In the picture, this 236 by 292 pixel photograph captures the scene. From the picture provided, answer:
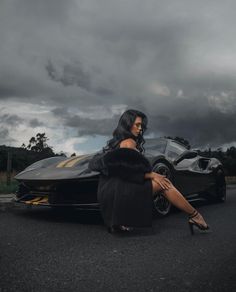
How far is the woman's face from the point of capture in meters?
4.13

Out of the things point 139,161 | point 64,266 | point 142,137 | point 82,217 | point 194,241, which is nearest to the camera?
point 64,266

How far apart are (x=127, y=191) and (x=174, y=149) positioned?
225 centimetres

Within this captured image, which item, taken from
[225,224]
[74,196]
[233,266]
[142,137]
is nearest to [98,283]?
[233,266]

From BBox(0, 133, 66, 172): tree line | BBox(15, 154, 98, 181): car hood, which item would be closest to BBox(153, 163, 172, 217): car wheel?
BBox(15, 154, 98, 181): car hood

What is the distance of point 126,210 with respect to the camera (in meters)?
3.87

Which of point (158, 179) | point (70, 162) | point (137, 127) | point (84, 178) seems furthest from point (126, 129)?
point (70, 162)

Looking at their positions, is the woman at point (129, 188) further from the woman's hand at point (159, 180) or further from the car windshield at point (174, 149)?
the car windshield at point (174, 149)

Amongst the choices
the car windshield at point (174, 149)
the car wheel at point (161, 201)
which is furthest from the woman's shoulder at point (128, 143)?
the car windshield at point (174, 149)

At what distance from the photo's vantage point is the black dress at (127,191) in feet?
12.7

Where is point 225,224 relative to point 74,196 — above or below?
below

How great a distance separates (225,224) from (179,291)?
2.62 m

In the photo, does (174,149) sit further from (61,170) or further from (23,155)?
(23,155)

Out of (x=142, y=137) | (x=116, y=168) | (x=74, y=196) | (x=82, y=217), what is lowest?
(x=82, y=217)

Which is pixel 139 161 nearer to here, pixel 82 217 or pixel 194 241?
pixel 194 241
